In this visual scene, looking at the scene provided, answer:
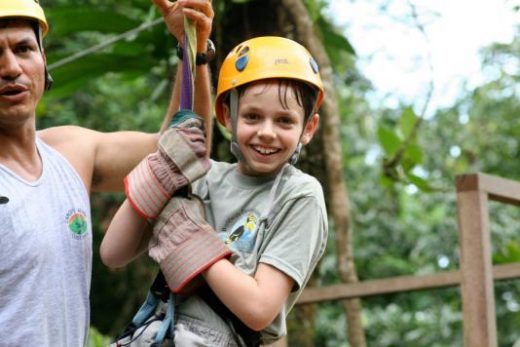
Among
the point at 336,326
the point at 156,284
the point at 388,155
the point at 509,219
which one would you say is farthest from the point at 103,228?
the point at 156,284

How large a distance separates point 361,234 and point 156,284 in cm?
817

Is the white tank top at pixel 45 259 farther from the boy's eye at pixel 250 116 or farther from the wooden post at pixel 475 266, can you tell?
the wooden post at pixel 475 266

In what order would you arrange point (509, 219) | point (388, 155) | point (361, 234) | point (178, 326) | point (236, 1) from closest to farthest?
point (178, 326) < point (236, 1) < point (388, 155) < point (509, 219) < point (361, 234)

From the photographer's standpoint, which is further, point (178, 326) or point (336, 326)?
point (336, 326)

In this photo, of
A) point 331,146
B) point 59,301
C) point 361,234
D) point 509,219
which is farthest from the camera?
point 361,234

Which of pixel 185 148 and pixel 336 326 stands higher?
pixel 185 148

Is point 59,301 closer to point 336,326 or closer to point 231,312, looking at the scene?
point 231,312

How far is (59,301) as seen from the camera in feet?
6.81

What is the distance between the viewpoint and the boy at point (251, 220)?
1.78 m

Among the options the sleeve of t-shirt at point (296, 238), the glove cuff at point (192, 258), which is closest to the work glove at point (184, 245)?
the glove cuff at point (192, 258)

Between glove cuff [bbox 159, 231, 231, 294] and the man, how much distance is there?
39cm

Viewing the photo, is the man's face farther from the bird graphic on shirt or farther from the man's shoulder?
the bird graphic on shirt

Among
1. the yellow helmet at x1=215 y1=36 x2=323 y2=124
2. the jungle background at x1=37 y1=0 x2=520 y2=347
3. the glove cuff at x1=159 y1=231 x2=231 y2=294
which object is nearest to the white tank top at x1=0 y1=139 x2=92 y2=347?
the glove cuff at x1=159 y1=231 x2=231 y2=294

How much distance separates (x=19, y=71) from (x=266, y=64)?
1.96ft
